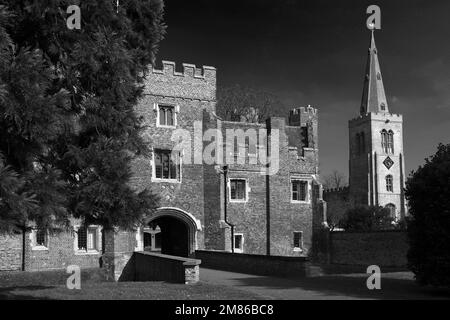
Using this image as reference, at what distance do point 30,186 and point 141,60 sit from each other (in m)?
4.50

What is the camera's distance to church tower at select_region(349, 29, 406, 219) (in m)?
91.8

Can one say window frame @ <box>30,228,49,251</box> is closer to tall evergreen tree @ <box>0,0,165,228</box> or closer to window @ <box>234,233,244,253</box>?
window @ <box>234,233,244,253</box>

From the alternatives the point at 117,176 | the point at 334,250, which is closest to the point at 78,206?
the point at 117,176

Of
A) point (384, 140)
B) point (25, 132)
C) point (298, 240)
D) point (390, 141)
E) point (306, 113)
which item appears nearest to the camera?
point (25, 132)

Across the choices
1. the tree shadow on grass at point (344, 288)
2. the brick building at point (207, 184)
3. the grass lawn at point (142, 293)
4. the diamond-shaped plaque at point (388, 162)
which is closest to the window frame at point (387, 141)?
the diamond-shaped plaque at point (388, 162)

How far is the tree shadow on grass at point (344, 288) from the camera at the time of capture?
47.4 feet

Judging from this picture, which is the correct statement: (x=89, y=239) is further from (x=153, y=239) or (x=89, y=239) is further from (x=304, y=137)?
(x=153, y=239)

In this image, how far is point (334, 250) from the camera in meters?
34.4

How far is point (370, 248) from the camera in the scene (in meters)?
32.4

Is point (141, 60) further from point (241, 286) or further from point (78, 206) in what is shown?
point (241, 286)

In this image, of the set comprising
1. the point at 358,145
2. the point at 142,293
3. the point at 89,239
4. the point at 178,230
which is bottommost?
the point at 142,293

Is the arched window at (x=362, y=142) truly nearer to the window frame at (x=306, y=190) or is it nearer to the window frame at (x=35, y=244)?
the window frame at (x=306, y=190)

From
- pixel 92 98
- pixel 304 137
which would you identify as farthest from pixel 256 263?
pixel 304 137

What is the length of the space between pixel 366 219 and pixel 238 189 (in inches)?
967
